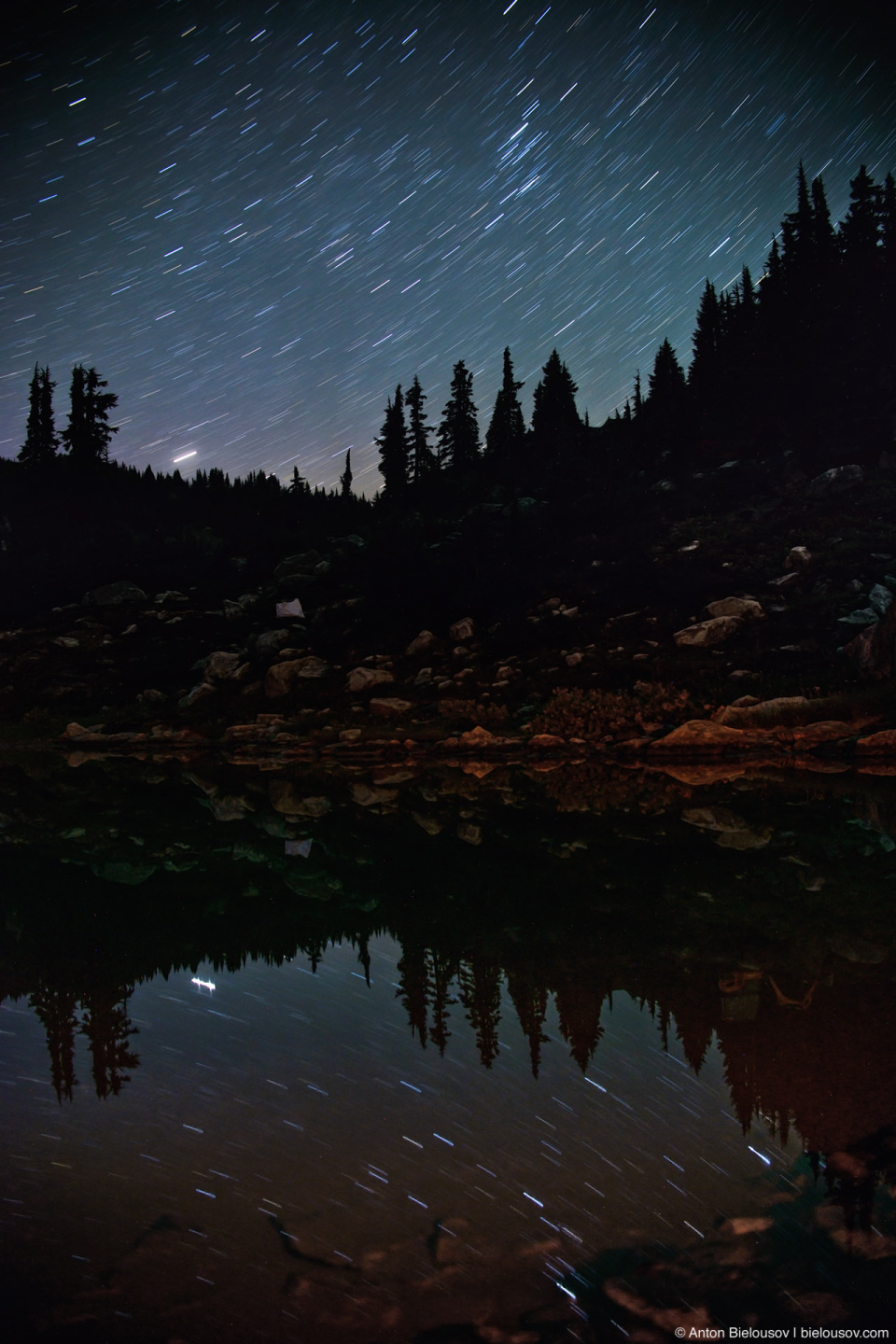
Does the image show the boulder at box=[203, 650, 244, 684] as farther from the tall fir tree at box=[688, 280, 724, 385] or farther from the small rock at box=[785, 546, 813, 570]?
the tall fir tree at box=[688, 280, 724, 385]

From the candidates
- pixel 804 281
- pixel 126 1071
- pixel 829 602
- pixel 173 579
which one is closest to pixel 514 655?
pixel 829 602

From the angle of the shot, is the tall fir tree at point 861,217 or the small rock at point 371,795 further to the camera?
the tall fir tree at point 861,217

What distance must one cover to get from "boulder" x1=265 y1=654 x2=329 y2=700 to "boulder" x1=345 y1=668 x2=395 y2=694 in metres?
2.26

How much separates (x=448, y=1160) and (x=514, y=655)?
83.3 feet

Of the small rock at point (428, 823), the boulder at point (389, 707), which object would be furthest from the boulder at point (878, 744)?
the boulder at point (389, 707)

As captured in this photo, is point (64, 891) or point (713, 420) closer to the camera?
point (64, 891)

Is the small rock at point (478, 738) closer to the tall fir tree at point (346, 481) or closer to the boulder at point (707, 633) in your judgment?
the boulder at point (707, 633)

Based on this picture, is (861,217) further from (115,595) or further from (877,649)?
(115,595)

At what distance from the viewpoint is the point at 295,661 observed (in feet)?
102

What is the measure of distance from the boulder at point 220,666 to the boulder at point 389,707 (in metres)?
10.1

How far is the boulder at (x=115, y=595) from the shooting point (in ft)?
149

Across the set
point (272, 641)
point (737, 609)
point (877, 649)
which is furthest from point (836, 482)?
point (272, 641)

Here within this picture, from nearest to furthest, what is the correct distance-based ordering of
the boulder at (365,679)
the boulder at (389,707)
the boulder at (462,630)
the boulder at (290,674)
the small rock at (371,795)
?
the small rock at (371,795), the boulder at (389,707), the boulder at (365,679), the boulder at (290,674), the boulder at (462,630)

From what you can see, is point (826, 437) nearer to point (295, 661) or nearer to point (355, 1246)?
point (295, 661)
